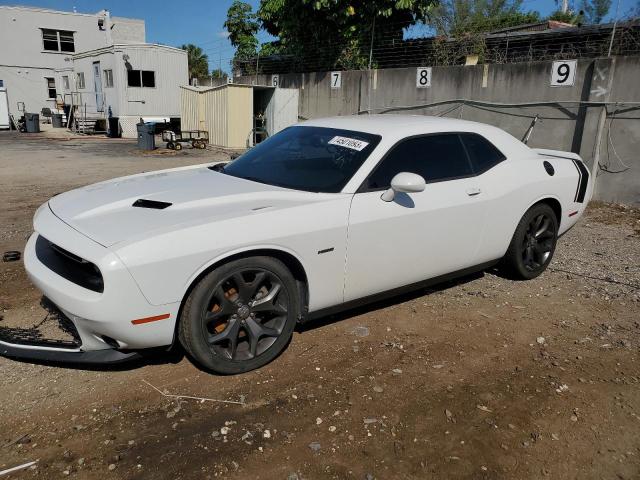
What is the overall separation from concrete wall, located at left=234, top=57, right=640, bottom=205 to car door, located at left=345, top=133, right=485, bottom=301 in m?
5.58

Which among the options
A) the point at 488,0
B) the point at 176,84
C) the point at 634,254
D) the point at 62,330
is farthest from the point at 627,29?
the point at 488,0

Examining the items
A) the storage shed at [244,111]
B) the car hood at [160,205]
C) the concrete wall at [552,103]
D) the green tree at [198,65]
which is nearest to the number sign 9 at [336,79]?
the concrete wall at [552,103]

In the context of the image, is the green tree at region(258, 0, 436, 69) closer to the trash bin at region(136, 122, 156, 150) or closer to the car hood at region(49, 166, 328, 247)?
the trash bin at region(136, 122, 156, 150)

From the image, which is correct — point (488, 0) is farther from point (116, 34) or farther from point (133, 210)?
point (133, 210)

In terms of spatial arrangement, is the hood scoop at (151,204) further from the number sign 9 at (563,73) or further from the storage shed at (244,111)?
the storage shed at (244,111)

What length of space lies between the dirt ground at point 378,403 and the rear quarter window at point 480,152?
119 cm

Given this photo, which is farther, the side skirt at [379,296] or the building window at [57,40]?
the building window at [57,40]

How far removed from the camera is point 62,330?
3.65 meters

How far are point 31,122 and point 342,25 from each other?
16.6 meters

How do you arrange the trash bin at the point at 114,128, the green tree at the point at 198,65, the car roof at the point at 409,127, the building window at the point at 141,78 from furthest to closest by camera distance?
the green tree at the point at 198,65
the trash bin at the point at 114,128
the building window at the point at 141,78
the car roof at the point at 409,127

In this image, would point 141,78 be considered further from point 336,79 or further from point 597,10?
point 597,10

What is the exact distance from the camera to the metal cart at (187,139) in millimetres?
17125

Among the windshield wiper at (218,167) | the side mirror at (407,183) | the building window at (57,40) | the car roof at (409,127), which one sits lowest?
the windshield wiper at (218,167)

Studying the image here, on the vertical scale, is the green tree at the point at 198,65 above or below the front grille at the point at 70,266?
above
